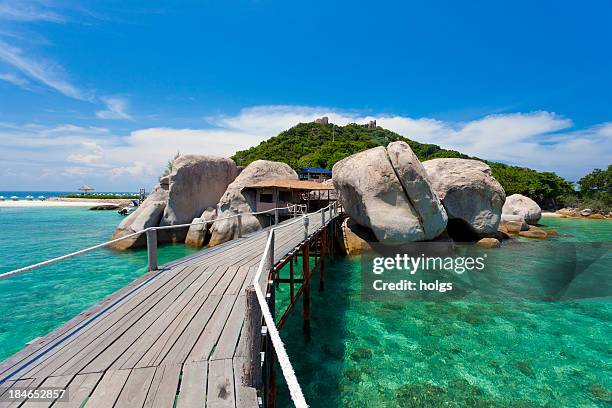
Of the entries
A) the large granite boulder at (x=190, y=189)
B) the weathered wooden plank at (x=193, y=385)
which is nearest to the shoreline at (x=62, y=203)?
the large granite boulder at (x=190, y=189)

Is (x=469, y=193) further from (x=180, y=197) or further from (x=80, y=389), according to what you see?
(x=180, y=197)

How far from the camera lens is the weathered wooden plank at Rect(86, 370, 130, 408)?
98.2 inches

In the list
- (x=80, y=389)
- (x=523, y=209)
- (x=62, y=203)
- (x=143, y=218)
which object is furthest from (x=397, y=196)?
(x=62, y=203)

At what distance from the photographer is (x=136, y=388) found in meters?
2.68

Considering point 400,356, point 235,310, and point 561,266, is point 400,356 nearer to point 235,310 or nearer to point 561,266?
point 235,310

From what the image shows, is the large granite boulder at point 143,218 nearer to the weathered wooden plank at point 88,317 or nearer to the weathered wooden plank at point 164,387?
the weathered wooden plank at point 88,317

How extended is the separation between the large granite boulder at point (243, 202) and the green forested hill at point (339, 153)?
94.8 ft

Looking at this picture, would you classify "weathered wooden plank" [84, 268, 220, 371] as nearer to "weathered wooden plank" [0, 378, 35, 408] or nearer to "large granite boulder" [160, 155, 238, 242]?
"weathered wooden plank" [0, 378, 35, 408]

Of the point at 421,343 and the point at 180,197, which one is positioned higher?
the point at 180,197

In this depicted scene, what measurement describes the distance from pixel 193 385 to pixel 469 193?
19717mm

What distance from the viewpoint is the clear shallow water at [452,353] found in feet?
19.8

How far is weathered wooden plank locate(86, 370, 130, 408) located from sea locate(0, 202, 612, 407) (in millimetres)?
3908

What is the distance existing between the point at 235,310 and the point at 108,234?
94.2 feet

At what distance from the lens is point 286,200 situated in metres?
24.2
